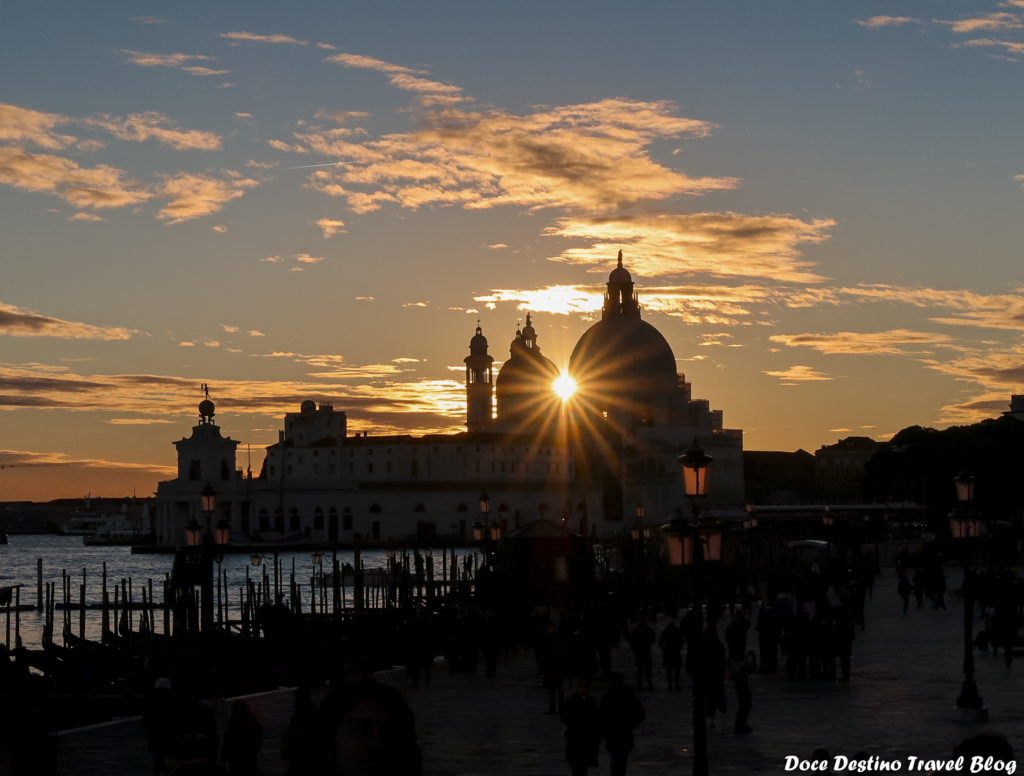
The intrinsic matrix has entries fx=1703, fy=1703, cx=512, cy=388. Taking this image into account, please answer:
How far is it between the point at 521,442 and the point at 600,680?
116 meters

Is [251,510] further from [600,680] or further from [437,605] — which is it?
[600,680]

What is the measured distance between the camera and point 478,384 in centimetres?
15738

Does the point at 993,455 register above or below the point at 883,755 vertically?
above

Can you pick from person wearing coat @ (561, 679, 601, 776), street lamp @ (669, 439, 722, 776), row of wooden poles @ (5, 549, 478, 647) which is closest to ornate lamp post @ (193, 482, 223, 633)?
row of wooden poles @ (5, 549, 478, 647)

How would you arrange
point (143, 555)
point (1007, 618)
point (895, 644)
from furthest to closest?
point (143, 555)
point (895, 644)
point (1007, 618)

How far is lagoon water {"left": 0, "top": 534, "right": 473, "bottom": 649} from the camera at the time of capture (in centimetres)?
5938

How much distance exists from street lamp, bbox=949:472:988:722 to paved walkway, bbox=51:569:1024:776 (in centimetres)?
18

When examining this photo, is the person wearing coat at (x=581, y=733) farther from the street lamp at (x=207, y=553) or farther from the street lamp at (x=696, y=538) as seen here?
the street lamp at (x=207, y=553)

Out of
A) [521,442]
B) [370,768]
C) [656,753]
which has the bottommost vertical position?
[656,753]

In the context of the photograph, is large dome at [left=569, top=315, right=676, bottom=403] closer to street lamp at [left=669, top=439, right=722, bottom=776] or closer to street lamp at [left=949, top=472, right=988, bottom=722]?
street lamp at [left=949, top=472, right=988, bottom=722]

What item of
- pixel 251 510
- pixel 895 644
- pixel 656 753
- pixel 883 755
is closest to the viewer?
pixel 883 755

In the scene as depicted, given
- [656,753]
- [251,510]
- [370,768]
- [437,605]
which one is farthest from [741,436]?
[370,768]

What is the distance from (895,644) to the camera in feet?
87.4

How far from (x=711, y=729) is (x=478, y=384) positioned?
14146 centimetres
